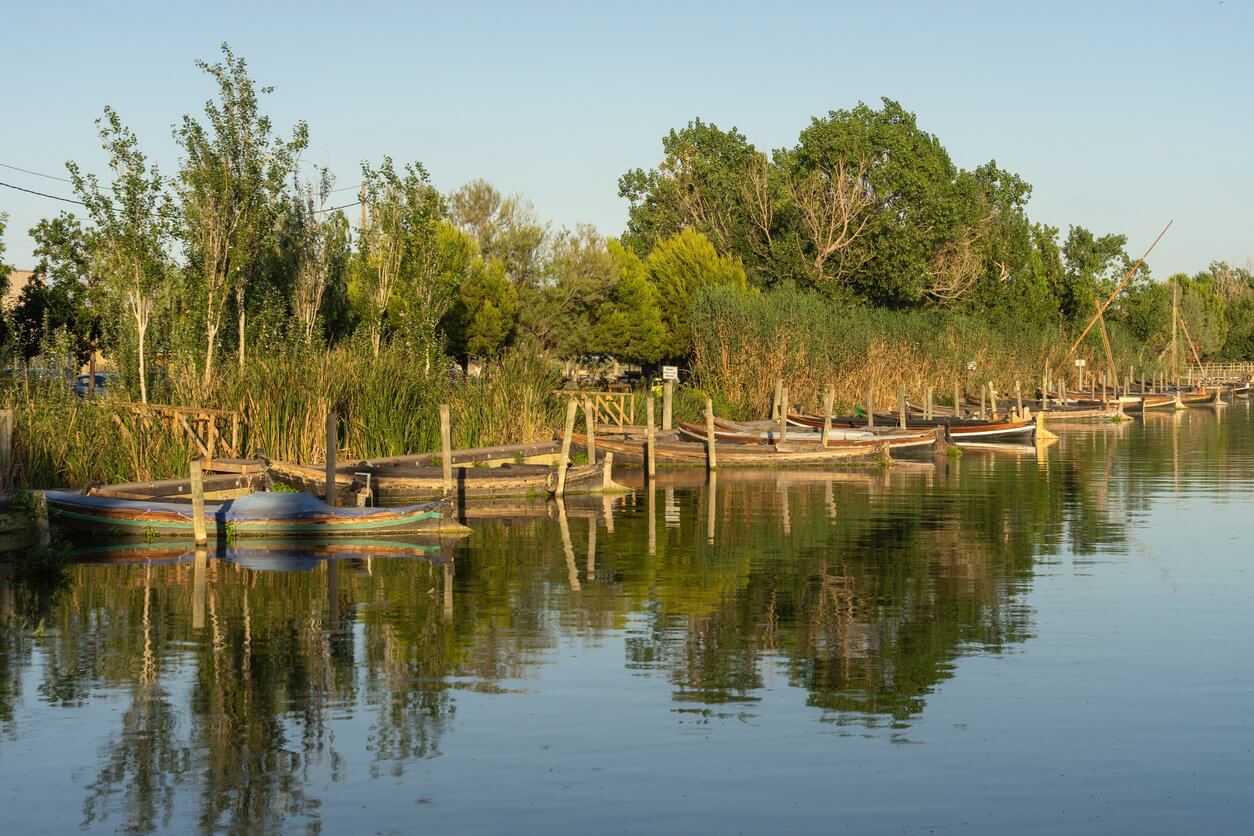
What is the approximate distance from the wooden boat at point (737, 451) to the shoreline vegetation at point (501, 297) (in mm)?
2690

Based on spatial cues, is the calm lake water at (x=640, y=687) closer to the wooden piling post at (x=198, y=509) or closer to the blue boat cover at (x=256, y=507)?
the wooden piling post at (x=198, y=509)

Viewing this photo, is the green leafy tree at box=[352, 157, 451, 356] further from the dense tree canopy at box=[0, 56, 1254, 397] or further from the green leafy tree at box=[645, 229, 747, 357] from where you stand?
the green leafy tree at box=[645, 229, 747, 357]

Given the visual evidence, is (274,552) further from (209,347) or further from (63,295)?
(63,295)

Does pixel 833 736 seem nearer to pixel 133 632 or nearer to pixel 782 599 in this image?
pixel 782 599

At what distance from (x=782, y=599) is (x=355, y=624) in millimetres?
6080

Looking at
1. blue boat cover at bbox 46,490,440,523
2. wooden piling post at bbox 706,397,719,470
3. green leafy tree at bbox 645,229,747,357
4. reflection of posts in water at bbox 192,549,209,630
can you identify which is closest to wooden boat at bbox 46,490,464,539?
blue boat cover at bbox 46,490,440,523

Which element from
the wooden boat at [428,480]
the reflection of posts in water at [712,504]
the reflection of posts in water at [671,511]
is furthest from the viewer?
the wooden boat at [428,480]

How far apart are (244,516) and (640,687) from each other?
536 inches

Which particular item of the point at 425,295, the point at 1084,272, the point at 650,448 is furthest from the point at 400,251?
the point at 1084,272

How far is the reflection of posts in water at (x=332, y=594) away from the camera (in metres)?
19.3

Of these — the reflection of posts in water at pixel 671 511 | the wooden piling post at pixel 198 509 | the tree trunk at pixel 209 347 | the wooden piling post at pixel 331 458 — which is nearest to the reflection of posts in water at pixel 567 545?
the reflection of posts in water at pixel 671 511

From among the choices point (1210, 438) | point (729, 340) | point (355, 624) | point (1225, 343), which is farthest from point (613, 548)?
point (1225, 343)

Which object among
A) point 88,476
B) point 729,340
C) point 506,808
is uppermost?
point 729,340

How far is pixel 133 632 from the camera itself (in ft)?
60.8
